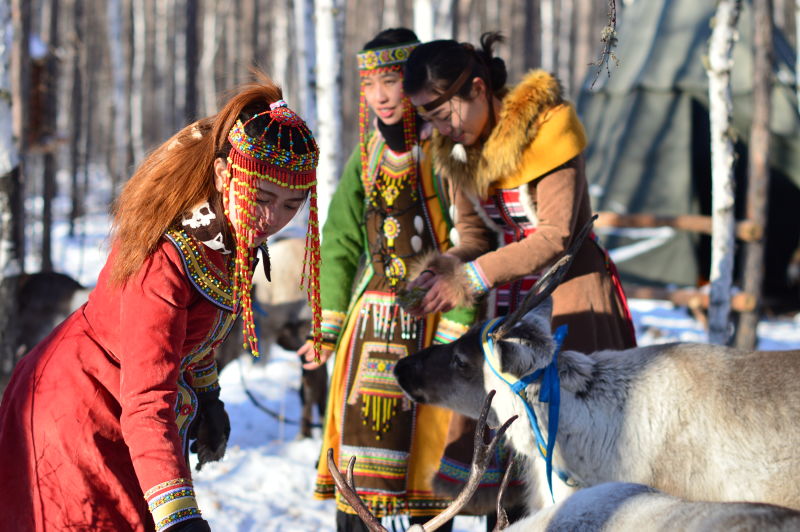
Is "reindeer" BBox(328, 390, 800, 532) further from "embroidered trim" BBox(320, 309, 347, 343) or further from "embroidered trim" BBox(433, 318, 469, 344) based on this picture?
"embroidered trim" BBox(320, 309, 347, 343)

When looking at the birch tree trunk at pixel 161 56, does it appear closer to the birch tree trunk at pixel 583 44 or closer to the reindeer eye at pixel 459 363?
the birch tree trunk at pixel 583 44

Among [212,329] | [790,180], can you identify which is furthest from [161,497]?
[790,180]

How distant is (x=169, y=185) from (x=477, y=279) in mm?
1132

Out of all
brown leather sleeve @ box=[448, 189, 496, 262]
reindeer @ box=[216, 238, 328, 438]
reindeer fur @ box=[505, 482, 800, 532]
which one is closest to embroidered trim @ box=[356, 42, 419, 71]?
brown leather sleeve @ box=[448, 189, 496, 262]

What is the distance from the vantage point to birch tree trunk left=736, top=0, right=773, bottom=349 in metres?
6.54

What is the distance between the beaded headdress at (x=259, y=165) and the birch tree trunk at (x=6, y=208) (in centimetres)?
329

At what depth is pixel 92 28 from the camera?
2527 cm

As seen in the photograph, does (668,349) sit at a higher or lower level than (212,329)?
lower

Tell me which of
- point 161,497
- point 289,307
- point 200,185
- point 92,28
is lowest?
point 289,307

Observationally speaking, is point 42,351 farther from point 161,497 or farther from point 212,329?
point 161,497

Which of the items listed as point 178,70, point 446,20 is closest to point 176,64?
point 178,70

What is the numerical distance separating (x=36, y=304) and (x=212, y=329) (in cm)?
410

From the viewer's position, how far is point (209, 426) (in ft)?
7.35

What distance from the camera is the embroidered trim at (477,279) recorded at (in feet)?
8.58
